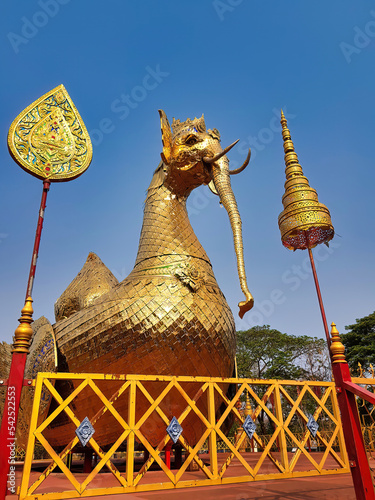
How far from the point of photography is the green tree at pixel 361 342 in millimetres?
18875

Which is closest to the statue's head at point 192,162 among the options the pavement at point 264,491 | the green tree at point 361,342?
the pavement at point 264,491

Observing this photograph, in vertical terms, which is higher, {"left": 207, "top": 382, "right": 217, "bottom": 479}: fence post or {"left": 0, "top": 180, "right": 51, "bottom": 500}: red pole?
{"left": 0, "top": 180, "right": 51, "bottom": 500}: red pole

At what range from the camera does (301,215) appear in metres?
8.09

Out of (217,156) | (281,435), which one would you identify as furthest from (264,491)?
(217,156)

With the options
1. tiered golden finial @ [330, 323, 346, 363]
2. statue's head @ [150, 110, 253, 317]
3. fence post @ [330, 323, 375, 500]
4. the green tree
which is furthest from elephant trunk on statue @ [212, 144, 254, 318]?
the green tree

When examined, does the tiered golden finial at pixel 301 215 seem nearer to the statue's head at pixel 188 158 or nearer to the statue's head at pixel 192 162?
the statue's head at pixel 192 162

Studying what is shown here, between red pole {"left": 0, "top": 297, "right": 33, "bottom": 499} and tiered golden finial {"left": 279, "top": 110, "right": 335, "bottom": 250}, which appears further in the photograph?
tiered golden finial {"left": 279, "top": 110, "right": 335, "bottom": 250}

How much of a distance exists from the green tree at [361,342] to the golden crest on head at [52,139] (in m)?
18.3

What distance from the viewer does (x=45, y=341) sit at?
14.4 feet

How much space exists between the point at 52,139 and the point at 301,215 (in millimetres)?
5407

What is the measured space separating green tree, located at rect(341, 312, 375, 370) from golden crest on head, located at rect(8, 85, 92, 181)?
18.3 metres

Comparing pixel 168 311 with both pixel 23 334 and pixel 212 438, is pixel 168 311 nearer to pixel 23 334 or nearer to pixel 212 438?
pixel 212 438

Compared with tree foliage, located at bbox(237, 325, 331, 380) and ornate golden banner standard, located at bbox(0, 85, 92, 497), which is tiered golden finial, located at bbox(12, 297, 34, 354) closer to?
ornate golden banner standard, located at bbox(0, 85, 92, 497)

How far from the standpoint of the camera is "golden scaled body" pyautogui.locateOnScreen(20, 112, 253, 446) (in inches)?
165
